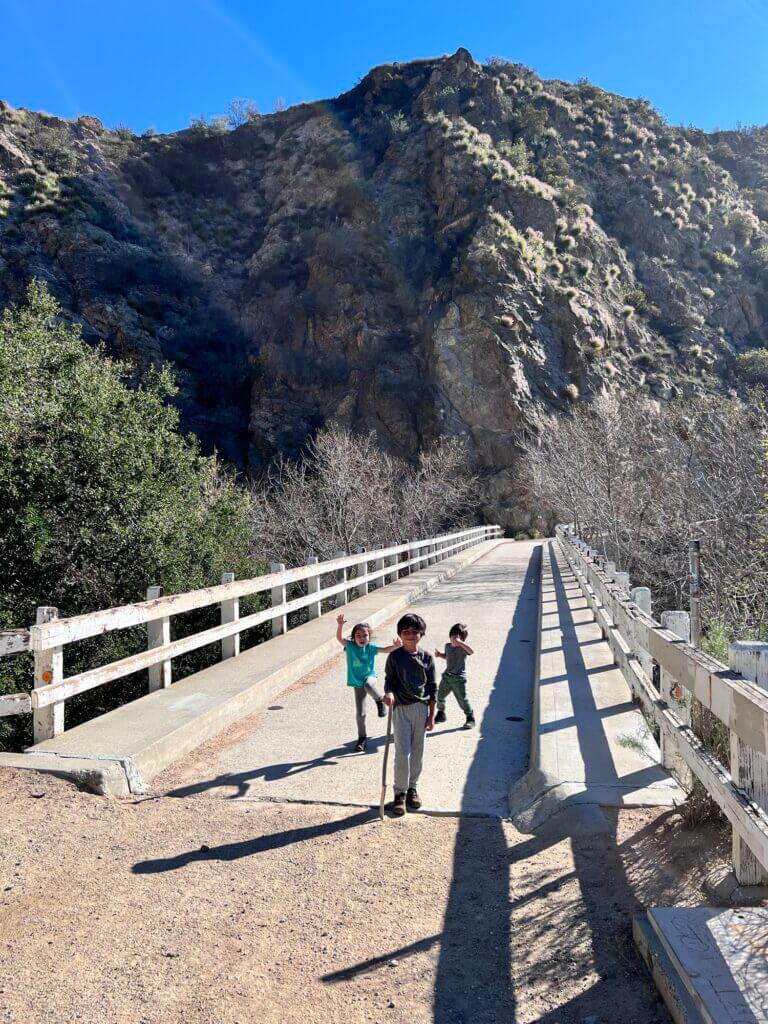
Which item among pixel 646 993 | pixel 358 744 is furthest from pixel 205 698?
pixel 646 993

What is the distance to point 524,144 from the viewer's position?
2901 inches

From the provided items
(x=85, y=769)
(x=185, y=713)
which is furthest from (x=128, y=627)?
(x=85, y=769)

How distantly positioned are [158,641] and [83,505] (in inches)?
182

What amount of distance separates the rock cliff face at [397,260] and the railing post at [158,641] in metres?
49.2

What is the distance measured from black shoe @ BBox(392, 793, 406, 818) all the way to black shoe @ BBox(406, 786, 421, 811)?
0.05 m

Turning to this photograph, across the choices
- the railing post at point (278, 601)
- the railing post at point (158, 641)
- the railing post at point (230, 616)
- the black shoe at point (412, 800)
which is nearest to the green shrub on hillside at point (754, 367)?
the railing post at point (278, 601)

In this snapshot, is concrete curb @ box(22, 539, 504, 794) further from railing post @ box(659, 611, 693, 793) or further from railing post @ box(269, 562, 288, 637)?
railing post @ box(659, 611, 693, 793)

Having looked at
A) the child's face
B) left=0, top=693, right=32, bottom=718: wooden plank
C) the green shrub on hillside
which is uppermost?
the green shrub on hillside

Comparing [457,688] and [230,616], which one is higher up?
[230,616]

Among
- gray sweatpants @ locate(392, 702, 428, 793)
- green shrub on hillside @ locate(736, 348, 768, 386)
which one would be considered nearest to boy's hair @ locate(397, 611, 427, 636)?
gray sweatpants @ locate(392, 702, 428, 793)

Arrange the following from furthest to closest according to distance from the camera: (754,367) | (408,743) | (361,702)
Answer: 1. (754,367)
2. (361,702)
3. (408,743)

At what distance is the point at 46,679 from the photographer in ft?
18.0

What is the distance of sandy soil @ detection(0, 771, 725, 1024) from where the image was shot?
2.75 metres

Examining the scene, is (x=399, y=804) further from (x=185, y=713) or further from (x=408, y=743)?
(x=185, y=713)
